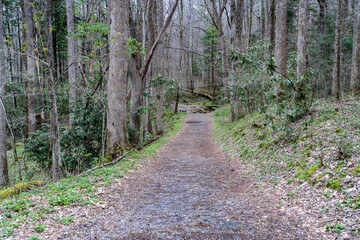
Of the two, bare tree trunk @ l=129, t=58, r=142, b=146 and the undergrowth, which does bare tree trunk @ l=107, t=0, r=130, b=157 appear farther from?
the undergrowth

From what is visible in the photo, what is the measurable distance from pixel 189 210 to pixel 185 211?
0.08m

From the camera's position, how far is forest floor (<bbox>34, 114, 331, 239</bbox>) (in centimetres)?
316

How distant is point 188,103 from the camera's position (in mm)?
33156

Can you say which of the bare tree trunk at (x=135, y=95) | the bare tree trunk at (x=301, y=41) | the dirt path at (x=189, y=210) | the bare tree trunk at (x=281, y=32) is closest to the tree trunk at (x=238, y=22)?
the bare tree trunk at (x=281, y=32)

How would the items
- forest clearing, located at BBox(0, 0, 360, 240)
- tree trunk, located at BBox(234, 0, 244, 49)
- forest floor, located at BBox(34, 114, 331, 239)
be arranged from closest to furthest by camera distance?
forest floor, located at BBox(34, 114, 331, 239) → forest clearing, located at BBox(0, 0, 360, 240) → tree trunk, located at BBox(234, 0, 244, 49)

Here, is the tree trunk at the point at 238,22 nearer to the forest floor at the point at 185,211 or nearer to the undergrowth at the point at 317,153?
the undergrowth at the point at 317,153

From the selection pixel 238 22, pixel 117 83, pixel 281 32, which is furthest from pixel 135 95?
pixel 238 22

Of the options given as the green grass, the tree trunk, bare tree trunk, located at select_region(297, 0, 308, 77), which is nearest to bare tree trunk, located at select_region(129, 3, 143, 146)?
the green grass

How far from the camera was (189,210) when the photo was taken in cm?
395

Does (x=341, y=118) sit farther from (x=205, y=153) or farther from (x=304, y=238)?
(x=205, y=153)

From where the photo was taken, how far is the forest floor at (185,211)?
3.16m

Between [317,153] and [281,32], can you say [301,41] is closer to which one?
[281,32]

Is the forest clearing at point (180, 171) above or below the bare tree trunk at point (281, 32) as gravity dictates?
below

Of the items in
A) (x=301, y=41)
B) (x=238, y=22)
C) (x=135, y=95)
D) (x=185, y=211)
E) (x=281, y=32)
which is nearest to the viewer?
(x=185, y=211)
